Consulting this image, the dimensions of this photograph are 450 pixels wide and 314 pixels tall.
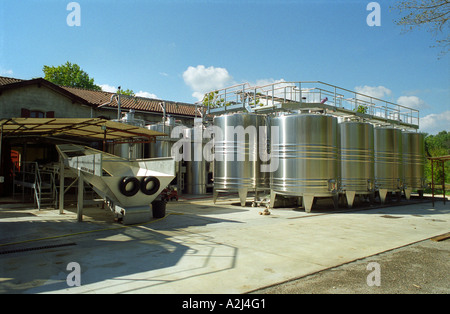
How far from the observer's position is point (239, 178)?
17031 mm

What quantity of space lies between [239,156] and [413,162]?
1306cm

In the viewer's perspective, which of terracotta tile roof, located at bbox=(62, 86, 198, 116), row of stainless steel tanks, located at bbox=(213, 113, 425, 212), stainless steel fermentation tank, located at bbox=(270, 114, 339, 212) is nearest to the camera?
stainless steel fermentation tank, located at bbox=(270, 114, 339, 212)

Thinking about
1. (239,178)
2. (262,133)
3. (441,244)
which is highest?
(262,133)

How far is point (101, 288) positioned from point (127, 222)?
5957 mm

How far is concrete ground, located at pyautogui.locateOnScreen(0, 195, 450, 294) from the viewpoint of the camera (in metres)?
5.34

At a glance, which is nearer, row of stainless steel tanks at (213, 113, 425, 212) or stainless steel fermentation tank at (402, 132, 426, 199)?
row of stainless steel tanks at (213, 113, 425, 212)

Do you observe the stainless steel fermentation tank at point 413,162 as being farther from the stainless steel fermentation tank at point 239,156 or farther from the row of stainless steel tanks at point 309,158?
the stainless steel fermentation tank at point 239,156
